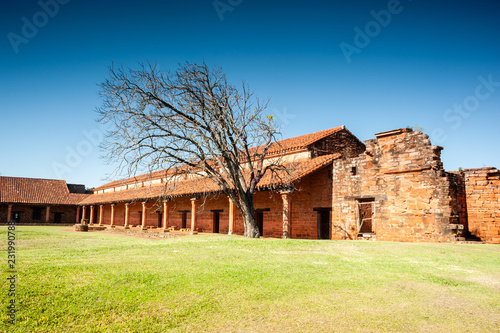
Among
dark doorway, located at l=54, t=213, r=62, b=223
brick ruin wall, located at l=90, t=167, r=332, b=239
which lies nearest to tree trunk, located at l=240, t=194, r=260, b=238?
brick ruin wall, located at l=90, t=167, r=332, b=239

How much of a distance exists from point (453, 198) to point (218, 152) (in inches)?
404

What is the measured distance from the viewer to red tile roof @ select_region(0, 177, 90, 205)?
39219 mm

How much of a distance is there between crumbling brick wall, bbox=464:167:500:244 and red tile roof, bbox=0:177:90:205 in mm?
41829

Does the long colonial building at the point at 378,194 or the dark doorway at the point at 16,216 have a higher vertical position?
the long colonial building at the point at 378,194

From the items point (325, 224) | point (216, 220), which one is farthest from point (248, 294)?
point (216, 220)

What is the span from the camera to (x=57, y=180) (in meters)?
48.3

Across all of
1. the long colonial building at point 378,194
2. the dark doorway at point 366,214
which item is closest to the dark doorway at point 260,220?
the long colonial building at point 378,194

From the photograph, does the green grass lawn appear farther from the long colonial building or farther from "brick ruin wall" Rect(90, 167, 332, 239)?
"brick ruin wall" Rect(90, 167, 332, 239)

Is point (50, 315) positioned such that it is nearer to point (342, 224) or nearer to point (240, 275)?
point (240, 275)

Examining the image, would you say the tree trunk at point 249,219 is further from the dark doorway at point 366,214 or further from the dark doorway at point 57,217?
the dark doorway at point 57,217

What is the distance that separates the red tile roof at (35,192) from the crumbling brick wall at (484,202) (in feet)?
137

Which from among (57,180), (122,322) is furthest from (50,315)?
(57,180)

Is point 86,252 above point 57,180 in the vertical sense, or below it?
below

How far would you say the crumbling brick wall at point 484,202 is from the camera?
15047 millimetres
